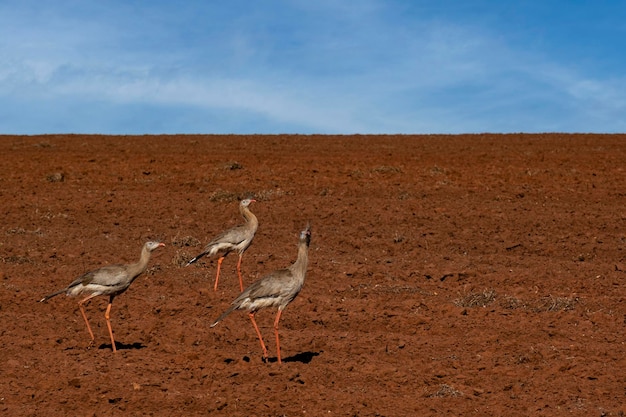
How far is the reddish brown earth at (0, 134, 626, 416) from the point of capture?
8.95 metres

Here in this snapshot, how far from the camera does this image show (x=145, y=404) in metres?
8.50

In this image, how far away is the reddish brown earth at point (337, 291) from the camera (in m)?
8.95

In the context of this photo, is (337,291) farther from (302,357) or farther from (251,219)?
(302,357)

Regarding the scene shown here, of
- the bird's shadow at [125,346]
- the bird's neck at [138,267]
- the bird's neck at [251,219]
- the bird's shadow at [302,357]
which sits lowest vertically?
the bird's shadow at [125,346]

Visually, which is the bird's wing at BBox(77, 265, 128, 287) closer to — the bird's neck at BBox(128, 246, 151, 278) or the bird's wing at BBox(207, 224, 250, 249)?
the bird's neck at BBox(128, 246, 151, 278)

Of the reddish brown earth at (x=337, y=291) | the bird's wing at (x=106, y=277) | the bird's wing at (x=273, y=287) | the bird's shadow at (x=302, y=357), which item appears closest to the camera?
the reddish brown earth at (x=337, y=291)

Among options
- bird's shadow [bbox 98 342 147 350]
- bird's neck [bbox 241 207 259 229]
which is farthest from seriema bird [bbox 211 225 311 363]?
bird's neck [bbox 241 207 259 229]

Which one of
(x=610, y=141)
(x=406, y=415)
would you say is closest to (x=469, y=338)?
(x=406, y=415)

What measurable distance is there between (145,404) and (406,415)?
8.41 ft

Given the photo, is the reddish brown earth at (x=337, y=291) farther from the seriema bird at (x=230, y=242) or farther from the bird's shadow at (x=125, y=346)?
the seriema bird at (x=230, y=242)

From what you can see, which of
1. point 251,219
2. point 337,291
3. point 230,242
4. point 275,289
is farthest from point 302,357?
point 251,219

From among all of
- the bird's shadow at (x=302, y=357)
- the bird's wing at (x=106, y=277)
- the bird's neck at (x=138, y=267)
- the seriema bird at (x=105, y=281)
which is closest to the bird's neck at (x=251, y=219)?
the bird's neck at (x=138, y=267)

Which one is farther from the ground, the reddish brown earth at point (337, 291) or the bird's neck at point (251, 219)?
the bird's neck at point (251, 219)

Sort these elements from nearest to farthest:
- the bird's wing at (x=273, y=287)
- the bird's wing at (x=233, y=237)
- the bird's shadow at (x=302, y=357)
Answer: the bird's wing at (x=273, y=287) < the bird's shadow at (x=302, y=357) < the bird's wing at (x=233, y=237)
